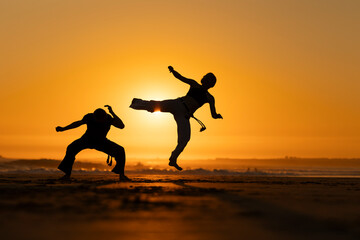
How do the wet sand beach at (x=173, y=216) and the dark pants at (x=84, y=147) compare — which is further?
the dark pants at (x=84, y=147)

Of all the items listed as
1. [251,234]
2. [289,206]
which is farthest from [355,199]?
[251,234]

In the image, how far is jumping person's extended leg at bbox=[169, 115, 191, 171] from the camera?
587 inches

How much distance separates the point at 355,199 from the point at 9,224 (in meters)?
5.69

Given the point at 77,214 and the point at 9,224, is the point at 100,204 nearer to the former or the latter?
the point at 77,214

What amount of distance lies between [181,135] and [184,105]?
2.46 ft

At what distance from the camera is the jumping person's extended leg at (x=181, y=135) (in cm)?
1491

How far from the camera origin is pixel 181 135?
14945 mm

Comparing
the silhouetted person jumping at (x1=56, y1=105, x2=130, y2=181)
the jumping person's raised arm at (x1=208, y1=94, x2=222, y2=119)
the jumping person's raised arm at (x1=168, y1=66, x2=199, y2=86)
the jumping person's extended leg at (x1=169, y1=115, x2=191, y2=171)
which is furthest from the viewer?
the jumping person's extended leg at (x1=169, y1=115, x2=191, y2=171)

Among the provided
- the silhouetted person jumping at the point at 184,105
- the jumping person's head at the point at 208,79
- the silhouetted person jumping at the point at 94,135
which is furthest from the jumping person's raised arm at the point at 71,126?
the jumping person's head at the point at 208,79

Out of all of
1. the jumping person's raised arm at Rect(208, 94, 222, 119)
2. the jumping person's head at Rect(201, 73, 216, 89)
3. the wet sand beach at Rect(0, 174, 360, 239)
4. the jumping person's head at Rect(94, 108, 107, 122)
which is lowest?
the wet sand beach at Rect(0, 174, 360, 239)

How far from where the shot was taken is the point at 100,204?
773cm

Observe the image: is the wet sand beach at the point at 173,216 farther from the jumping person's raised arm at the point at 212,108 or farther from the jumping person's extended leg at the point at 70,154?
the jumping person's raised arm at the point at 212,108

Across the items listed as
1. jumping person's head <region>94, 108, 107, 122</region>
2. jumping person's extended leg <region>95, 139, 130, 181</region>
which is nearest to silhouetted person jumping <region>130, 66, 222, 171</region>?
jumping person's head <region>94, 108, 107, 122</region>

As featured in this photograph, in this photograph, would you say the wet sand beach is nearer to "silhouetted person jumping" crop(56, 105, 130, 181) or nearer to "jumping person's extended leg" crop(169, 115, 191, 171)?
"silhouetted person jumping" crop(56, 105, 130, 181)
